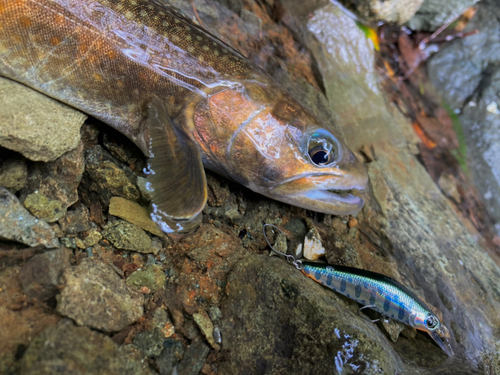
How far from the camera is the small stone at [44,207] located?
88.6 inches

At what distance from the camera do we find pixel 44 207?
228 cm

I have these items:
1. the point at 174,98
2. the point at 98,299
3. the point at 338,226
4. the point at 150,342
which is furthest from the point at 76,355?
the point at 338,226

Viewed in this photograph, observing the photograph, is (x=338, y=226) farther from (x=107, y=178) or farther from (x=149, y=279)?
(x=107, y=178)

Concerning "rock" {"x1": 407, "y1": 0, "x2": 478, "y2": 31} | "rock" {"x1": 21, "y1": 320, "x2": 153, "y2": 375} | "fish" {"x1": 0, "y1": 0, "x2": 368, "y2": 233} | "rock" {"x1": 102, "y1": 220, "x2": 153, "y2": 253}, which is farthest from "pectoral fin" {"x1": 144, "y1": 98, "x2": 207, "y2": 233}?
"rock" {"x1": 407, "y1": 0, "x2": 478, "y2": 31}

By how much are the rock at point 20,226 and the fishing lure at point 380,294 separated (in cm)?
189

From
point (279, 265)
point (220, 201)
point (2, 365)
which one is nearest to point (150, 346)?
point (2, 365)

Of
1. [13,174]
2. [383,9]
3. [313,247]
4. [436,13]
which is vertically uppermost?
[436,13]

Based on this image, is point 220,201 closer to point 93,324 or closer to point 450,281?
point 93,324

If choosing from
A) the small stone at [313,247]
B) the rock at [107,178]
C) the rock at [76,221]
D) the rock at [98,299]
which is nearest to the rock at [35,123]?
the rock at [107,178]

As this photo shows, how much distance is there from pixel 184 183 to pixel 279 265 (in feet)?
3.15

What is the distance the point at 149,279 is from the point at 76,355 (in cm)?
68

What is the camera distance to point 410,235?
11.5 feet

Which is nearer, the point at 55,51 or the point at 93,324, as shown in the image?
the point at 93,324

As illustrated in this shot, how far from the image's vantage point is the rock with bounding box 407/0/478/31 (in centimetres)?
684
